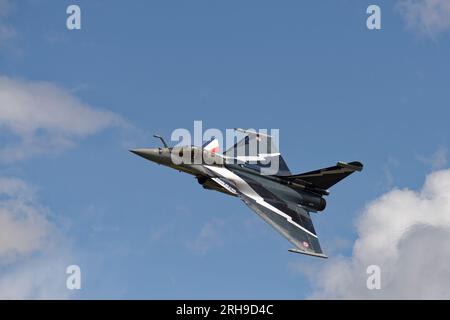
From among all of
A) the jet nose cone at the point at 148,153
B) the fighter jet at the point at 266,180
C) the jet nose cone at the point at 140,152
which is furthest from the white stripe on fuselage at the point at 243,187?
the jet nose cone at the point at 140,152

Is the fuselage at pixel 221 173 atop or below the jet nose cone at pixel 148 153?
below

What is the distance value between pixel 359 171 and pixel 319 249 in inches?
434

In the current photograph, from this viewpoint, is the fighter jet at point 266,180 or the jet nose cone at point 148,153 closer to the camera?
the fighter jet at point 266,180

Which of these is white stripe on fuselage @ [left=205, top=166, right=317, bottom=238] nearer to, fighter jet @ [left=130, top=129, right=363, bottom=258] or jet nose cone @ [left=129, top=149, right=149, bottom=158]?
fighter jet @ [left=130, top=129, right=363, bottom=258]

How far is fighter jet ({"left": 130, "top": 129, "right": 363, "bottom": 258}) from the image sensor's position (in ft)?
187

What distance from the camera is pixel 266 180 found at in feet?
204

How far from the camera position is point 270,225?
55.8m

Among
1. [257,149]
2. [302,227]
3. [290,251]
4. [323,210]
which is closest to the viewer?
[290,251]

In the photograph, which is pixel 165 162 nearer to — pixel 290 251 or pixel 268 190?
pixel 268 190

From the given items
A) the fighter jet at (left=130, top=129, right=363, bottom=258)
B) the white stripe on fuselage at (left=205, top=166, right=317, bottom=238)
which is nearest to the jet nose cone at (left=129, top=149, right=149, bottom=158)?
the fighter jet at (left=130, top=129, right=363, bottom=258)

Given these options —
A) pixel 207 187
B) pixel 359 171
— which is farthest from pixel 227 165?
pixel 359 171

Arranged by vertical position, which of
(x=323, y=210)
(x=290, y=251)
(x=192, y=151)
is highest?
(x=192, y=151)

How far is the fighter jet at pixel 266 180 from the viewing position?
187 ft

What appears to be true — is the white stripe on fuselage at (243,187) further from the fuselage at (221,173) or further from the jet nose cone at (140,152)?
the jet nose cone at (140,152)
